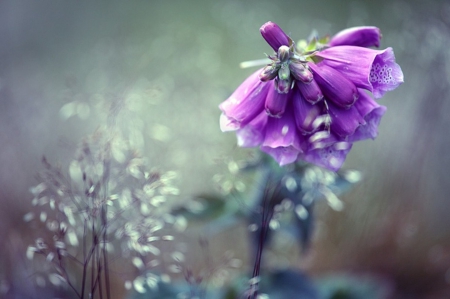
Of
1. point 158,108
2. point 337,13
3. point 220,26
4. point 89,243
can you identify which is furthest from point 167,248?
point 337,13

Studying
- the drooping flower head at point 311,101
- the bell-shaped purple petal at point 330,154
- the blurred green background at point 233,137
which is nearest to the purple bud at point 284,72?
the drooping flower head at point 311,101

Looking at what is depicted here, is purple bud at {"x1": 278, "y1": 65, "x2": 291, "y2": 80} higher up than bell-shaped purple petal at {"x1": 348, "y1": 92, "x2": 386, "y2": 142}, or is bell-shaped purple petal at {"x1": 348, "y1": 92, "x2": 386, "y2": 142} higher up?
purple bud at {"x1": 278, "y1": 65, "x2": 291, "y2": 80}

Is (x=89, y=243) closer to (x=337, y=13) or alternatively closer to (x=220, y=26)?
(x=220, y=26)

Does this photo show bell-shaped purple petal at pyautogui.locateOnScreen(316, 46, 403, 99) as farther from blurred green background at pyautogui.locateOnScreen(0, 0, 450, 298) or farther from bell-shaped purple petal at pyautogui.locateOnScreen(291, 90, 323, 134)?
blurred green background at pyautogui.locateOnScreen(0, 0, 450, 298)

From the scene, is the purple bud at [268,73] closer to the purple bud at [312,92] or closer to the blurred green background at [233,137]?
the purple bud at [312,92]

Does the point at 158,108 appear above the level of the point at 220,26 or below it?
below

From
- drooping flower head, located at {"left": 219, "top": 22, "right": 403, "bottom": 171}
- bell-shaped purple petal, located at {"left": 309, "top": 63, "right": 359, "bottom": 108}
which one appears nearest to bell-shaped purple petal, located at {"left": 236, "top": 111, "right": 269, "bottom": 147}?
drooping flower head, located at {"left": 219, "top": 22, "right": 403, "bottom": 171}

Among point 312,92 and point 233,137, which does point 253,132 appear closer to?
point 312,92
